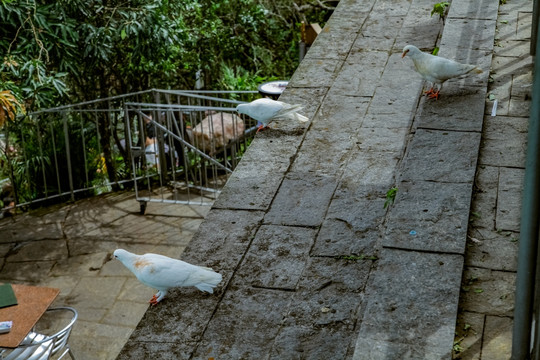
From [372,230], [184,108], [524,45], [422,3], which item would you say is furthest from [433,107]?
[184,108]

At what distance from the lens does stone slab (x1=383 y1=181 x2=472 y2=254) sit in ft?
11.4

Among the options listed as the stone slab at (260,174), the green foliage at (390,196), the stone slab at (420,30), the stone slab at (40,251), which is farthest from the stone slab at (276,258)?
the stone slab at (40,251)

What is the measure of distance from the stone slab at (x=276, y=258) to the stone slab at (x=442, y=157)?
0.68m

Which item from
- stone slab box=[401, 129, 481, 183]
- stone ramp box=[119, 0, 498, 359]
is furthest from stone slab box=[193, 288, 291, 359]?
stone slab box=[401, 129, 481, 183]

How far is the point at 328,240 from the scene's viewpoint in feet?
13.0

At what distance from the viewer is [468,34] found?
601 cm

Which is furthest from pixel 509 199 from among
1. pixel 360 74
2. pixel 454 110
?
pixel 360 74

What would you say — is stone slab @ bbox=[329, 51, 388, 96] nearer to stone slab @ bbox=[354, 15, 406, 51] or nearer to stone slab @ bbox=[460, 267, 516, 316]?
stone slab @ bbox=[354, 15, 406, 51]

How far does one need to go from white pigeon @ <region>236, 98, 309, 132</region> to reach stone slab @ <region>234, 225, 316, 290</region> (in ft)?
3.79

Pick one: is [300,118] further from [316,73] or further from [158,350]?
[158,350]

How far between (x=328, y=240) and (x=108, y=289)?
2.84 meters

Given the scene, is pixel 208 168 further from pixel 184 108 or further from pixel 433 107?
pixel 433 107

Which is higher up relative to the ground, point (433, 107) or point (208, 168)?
point (433, 107)

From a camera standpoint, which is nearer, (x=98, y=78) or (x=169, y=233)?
(x=169, y=233)
